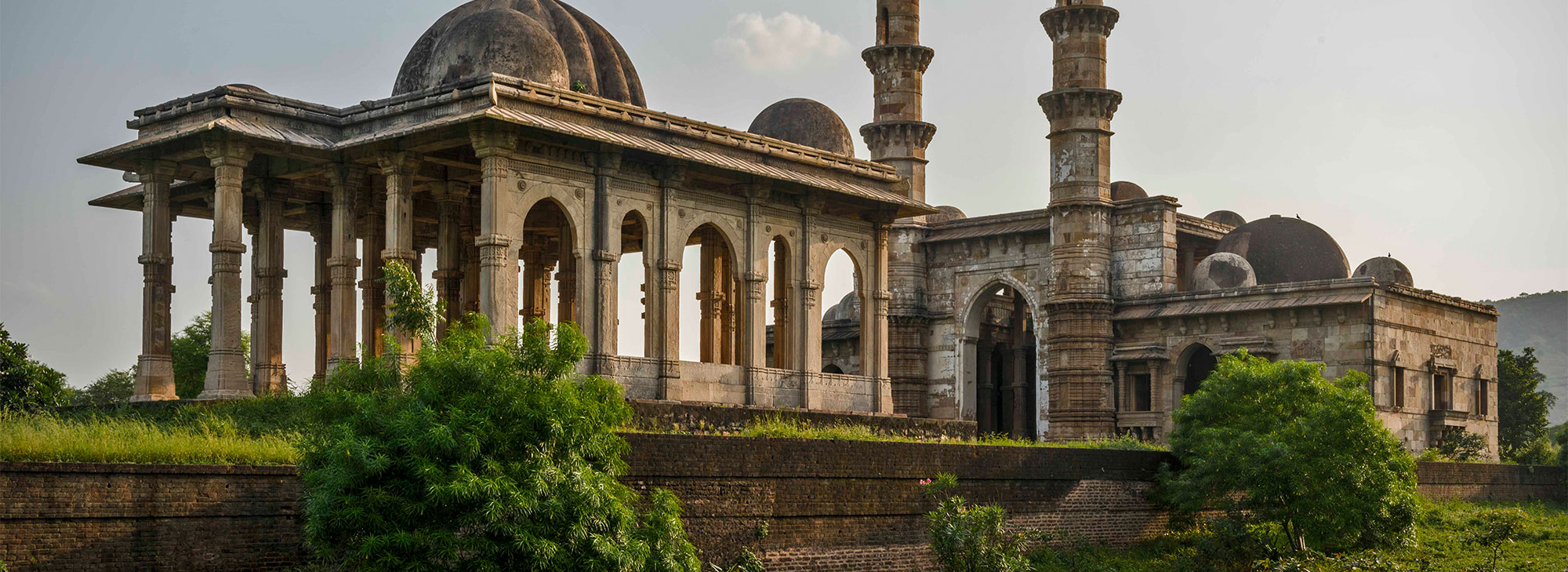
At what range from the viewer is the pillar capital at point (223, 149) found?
79.0 feet

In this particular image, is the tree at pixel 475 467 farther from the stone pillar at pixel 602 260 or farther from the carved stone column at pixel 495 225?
the stone pillar at pixel 602 260

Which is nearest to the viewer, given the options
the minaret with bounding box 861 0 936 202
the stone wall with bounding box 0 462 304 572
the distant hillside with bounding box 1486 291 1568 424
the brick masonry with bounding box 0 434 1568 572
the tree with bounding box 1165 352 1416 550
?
the stone wall with bounding box 0 462 304 572

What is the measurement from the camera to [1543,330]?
141 meters

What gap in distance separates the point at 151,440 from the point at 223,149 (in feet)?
25.1

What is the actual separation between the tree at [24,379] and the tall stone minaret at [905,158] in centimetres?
1865

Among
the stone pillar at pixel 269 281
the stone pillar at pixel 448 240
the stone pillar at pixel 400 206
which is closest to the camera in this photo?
the stone pillar at pixel 400 206

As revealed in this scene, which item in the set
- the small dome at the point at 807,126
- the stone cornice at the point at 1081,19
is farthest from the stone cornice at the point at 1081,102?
the small dome at the point at 807,126

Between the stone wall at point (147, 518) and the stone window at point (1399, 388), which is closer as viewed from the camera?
the stone wall at point (147, 518)

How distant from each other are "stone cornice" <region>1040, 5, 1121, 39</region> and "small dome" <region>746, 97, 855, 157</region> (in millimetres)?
8768

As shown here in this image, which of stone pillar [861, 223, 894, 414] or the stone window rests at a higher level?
stone pillar [861, 223, 894, 414]

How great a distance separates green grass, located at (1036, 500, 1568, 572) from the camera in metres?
24.4

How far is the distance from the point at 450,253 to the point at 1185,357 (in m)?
16.9

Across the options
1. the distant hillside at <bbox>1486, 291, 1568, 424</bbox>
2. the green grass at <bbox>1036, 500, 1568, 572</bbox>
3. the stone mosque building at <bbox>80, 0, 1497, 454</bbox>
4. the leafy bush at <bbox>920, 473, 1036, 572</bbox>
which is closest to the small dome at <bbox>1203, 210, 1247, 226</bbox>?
the stone mosque building at <bbox>80, 0, 1497, 454</bbox>

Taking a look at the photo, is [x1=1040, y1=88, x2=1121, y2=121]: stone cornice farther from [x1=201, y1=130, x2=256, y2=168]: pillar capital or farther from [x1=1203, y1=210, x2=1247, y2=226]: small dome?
[x1=201, y1=130, x2=256, y2=168]: pillar capital
